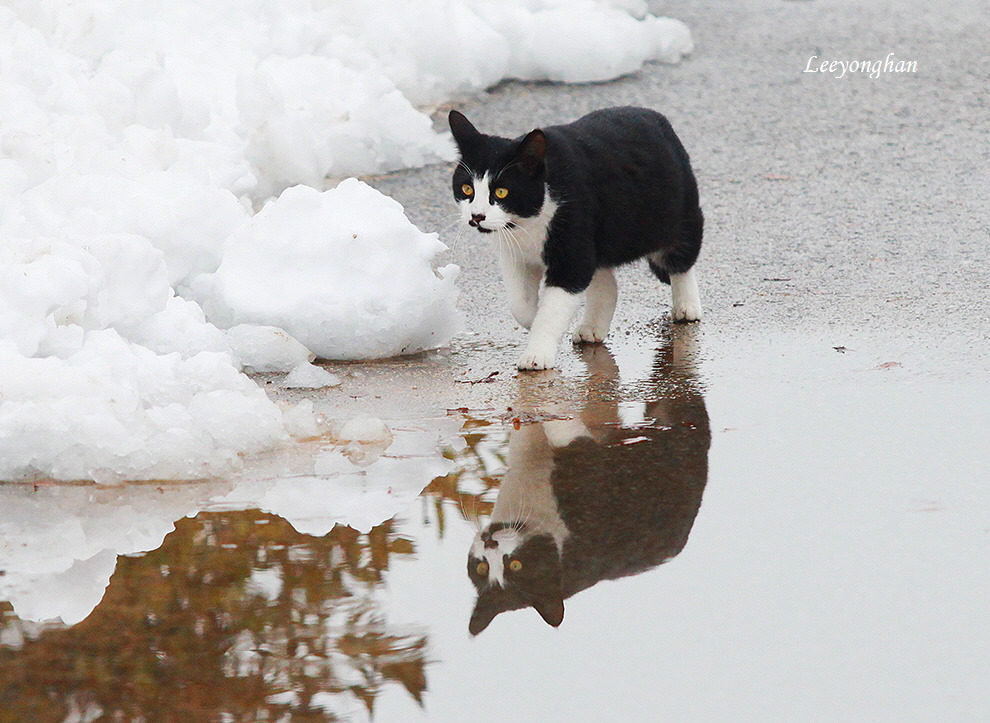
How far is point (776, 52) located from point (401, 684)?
898 cm

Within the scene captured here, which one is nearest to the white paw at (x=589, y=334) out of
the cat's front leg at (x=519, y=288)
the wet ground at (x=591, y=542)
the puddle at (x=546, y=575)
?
the wet ground at (x=591, y=542)

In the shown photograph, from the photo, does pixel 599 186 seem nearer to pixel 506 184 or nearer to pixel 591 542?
pixel 506 184

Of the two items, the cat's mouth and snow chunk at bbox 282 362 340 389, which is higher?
the cat's mouth

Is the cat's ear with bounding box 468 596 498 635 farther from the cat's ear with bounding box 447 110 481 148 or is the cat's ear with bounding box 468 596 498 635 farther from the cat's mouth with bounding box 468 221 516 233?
the cat's ear with bounding box 447 110 481 148

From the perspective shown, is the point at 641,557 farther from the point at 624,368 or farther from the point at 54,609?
the point at 624,368

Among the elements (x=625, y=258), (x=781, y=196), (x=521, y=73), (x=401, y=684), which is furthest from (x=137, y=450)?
(x=521, y=73)

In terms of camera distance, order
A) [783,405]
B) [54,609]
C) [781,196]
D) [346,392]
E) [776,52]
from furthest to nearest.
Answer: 1. [776,52]
2. [781,196]
3. [346,392]
4. [783,405]
5. [54,609]

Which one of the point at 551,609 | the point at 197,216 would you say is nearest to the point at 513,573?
the point at 551,609

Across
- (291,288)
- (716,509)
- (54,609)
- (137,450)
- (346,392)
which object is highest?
(291,288)

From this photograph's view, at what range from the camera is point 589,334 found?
16.7ft

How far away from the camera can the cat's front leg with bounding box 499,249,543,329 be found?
496 cm

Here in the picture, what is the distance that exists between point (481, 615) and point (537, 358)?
2.14 meters

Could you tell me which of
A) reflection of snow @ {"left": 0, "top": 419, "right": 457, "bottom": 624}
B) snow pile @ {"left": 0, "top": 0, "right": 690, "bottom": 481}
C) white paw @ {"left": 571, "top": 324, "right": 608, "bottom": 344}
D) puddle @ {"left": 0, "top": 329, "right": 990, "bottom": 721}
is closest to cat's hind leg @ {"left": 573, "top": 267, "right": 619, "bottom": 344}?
white paw @ {"left": 571, "top": 324, "right": 608, "bottom": 344}

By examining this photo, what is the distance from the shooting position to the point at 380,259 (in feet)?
16.3
